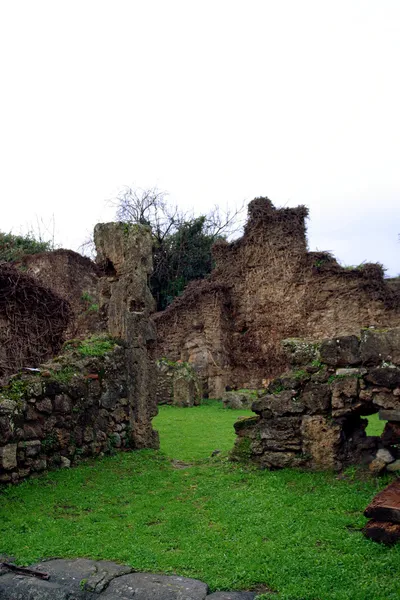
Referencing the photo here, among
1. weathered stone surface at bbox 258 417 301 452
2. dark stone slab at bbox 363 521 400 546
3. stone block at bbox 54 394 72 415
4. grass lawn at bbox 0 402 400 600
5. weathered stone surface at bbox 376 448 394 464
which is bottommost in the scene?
grass lawn at bbox 0 402 400 600

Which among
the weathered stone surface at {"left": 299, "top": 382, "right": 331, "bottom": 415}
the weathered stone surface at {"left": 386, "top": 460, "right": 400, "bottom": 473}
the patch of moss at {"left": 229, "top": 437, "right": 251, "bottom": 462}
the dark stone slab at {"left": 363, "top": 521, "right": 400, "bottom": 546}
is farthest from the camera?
the patch of moss at {"left": 229, "top": 437, "right": 251, "bottom": 462}

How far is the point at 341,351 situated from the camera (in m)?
6.81

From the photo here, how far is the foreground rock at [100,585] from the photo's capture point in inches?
146

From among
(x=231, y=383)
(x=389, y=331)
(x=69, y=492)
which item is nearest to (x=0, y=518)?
(x=69, y=492)

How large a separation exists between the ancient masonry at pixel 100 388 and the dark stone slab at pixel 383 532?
4082mm

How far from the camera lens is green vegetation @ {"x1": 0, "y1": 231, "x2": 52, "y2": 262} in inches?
1063

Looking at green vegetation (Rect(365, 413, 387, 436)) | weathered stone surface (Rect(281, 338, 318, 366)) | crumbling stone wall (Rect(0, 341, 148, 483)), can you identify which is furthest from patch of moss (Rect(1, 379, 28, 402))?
green vegetation (Rect(365, 413, 387, 436))

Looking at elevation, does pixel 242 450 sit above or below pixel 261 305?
below

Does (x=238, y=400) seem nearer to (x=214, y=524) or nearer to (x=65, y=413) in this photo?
(x=65, y=413)

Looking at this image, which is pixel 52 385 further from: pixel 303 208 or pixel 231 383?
pixel 303 208

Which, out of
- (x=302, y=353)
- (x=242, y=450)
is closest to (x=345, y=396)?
(x=302, y=353)

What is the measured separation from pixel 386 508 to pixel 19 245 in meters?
27.8

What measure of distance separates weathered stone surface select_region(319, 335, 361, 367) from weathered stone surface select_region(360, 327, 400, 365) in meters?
0.10

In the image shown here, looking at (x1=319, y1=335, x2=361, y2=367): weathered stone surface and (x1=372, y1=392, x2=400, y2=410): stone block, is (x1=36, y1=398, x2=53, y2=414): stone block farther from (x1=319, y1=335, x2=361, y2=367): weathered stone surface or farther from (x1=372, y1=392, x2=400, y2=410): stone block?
(x1=372, y1=392, x2=400, y2=410): stone block
